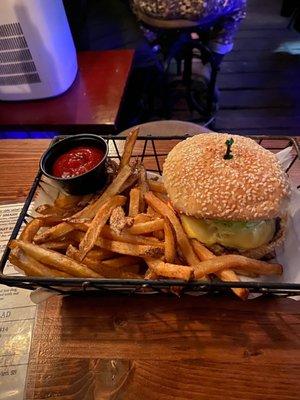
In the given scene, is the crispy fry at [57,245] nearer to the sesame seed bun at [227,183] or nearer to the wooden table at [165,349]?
the wooden table at [165,349]

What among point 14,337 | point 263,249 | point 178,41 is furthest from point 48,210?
point 178,41

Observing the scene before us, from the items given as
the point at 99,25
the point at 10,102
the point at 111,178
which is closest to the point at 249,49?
the point at 99,25

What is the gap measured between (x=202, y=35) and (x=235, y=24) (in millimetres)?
322

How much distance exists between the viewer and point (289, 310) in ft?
3.49

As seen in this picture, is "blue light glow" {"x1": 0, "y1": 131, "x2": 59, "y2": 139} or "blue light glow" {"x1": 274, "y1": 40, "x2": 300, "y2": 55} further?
"blue light glow" {"x1": 274, "y1": 40, "x2": 300, "y2": 55}

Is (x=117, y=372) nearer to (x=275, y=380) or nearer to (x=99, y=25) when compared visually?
(x=275, y=380)

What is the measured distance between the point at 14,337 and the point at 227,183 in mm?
833

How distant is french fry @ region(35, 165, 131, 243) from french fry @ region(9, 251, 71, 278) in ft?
0.25

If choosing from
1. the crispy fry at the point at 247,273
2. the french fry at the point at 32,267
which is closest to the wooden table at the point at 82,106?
the french fry at the point at 32,267

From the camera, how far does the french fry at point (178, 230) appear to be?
1064 millimetres

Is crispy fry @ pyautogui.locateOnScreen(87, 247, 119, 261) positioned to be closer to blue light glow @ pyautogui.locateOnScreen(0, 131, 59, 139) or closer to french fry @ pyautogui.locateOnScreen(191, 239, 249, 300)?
french fry @ pyautogui.locateOnScreen(191, 239, 249, 300)

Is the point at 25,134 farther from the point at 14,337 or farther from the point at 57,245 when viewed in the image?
the point at 14,337

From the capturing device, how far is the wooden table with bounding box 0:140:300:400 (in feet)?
3.04

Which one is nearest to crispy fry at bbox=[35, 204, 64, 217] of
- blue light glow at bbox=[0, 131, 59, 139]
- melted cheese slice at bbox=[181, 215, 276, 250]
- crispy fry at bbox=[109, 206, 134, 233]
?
crispy fry at bbox=[109, 206, 134, 233]
